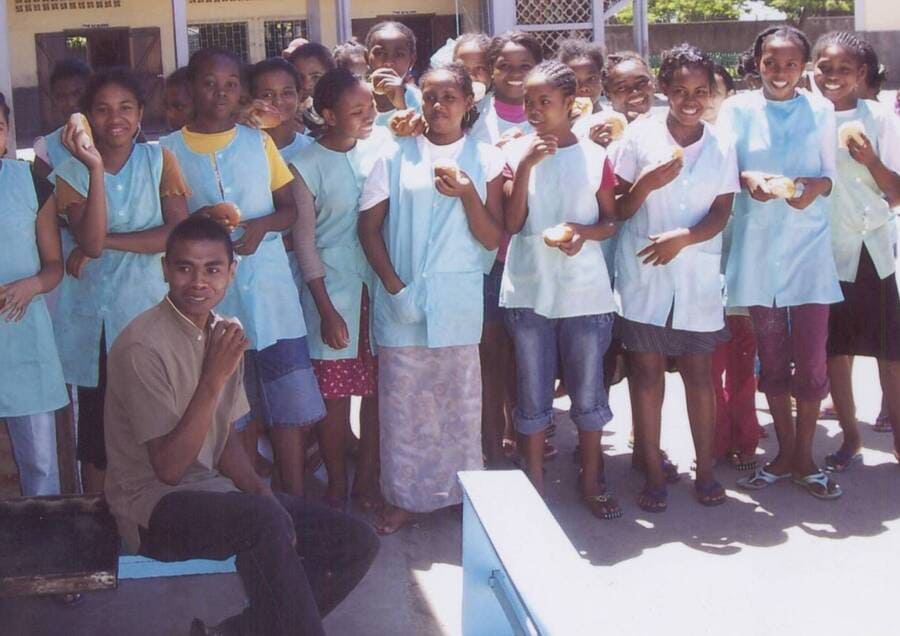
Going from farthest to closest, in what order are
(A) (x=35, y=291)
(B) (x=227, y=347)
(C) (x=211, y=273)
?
1. (A) (x=35, y=291)
2. (C) (x=211, y=273)
3. (B) (x=227, y=347)

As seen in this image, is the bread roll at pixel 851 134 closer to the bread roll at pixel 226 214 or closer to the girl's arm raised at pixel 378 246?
the girl's arm raised at pixel 378 246

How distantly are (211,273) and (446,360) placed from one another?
1268 mm

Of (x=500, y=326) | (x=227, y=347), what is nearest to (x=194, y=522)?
(x=227, y=347)

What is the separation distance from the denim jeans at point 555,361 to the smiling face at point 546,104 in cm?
69

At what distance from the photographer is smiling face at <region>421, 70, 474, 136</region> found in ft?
12.8

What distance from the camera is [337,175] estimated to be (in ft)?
13.3

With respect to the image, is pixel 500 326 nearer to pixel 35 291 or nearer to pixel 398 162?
pixel 398 162

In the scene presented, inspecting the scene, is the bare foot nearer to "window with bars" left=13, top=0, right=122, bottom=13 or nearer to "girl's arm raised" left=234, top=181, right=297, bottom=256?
"girl's arm raised" left=234, top=181, right=297, bottom=256

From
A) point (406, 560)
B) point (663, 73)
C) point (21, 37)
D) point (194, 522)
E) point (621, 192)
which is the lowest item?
point (406, 560)

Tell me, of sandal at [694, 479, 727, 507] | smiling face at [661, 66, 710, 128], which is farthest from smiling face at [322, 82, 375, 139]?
sandal at [694, 479, 727, 507]

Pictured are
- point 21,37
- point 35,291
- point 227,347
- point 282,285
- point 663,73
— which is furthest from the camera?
point 21,37

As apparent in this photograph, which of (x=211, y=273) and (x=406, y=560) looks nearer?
(x=211, y=273)

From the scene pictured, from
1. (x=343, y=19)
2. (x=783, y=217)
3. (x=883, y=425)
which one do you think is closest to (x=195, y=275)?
(x=783, y=217)

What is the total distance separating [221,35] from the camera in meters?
21.9
